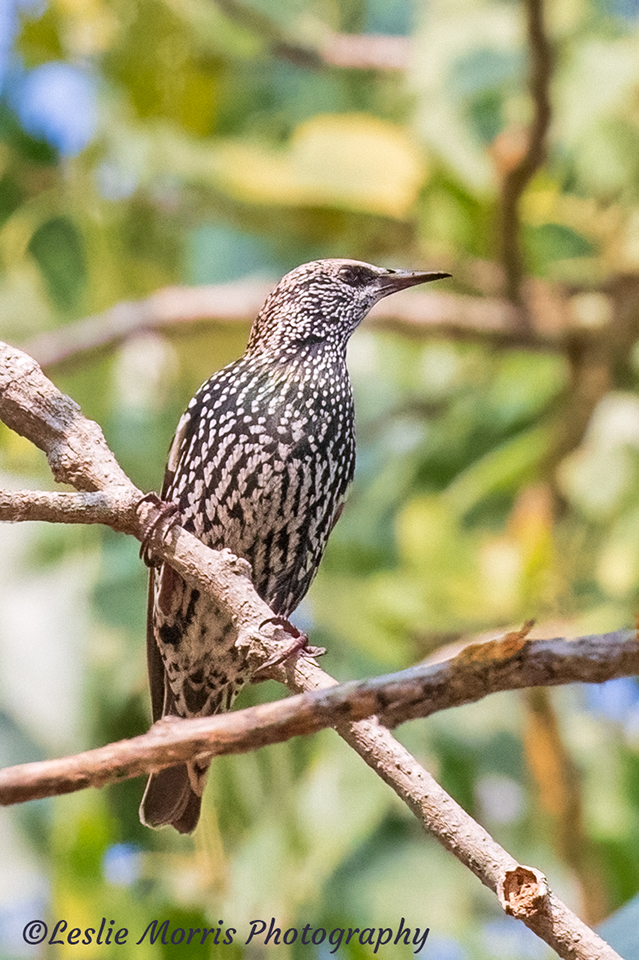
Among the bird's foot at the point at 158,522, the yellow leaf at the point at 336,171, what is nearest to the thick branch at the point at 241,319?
the yellow leaf at the point at 336,171

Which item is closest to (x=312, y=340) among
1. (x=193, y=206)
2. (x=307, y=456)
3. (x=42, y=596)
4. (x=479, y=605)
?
(x=307, y=456)

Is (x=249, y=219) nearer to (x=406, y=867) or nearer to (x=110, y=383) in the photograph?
(x=110, y=383)

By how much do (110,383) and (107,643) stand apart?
3.50 ft

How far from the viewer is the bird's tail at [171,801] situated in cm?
221

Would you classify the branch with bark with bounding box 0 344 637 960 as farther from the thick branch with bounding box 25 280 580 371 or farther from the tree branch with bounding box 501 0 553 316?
the tree branch with bounding box 501 0 553 316

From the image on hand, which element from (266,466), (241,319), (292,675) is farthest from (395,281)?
(241,319)

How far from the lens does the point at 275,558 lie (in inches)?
85.4

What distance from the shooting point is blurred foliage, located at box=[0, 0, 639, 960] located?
12.9 feet

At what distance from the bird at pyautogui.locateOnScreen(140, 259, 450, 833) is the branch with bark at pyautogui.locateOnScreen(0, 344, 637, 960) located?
0.11m

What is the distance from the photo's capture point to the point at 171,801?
2.22 meters
